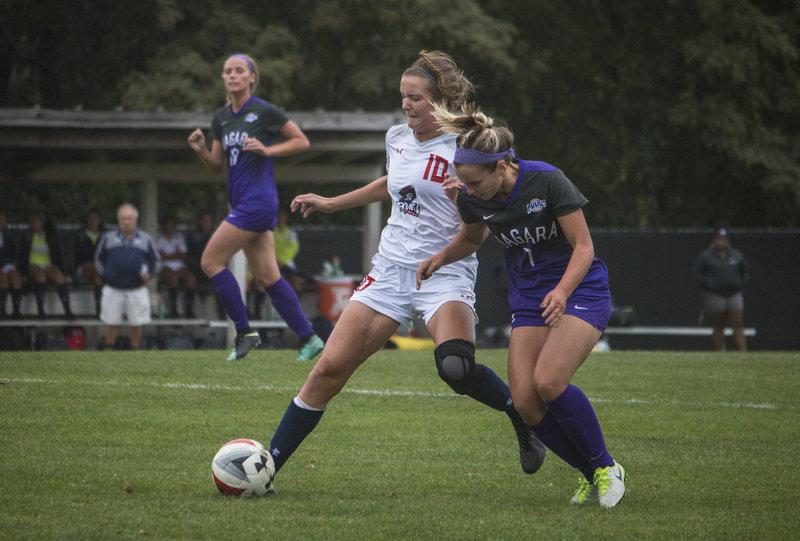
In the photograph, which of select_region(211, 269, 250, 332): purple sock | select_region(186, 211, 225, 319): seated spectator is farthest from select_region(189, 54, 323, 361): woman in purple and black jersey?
select_region(186, 211, 225, 319): seated spectator

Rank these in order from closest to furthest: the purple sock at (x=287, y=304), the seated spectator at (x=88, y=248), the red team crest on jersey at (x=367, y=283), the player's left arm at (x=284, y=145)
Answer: the red team crest on jersey at (x=367, y=283) < the player's left arm at (x=284, y=145) < the purple sock at (x=287, y=304) < the seated spectator at (x=88, y=248)

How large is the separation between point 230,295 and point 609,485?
595cm

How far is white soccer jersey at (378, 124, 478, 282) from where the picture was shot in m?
6.95

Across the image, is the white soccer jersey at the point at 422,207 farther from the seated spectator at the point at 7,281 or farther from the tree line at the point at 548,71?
the tree line at the point at 548,71

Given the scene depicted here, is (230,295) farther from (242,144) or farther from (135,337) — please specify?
(135,337)

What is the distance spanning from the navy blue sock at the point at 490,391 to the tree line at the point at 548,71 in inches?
754

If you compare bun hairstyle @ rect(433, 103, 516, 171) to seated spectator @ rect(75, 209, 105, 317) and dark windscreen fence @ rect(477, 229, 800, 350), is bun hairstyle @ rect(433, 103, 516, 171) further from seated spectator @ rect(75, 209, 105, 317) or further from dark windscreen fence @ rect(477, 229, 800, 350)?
dark windscreen fence @ rect(477, 229, 800, 350)

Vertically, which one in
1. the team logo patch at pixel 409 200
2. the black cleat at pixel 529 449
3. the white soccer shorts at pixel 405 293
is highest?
the team logo patch at pixel 409 200

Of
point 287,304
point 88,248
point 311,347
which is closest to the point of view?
point 287,304

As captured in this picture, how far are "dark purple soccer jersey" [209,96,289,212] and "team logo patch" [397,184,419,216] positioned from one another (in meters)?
4.79

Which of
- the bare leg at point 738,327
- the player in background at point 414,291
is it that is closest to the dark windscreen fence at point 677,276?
the bare leg at point 738,327

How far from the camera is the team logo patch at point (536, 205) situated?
6289 mm

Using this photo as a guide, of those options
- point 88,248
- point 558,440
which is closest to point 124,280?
point 88,248

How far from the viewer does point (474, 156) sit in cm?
629
